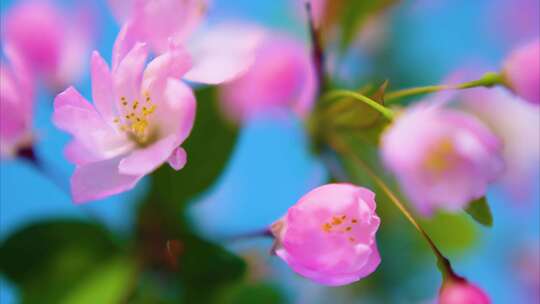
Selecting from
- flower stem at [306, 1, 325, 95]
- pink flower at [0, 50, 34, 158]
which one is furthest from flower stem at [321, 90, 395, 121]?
pink flower at [0, 50, 34, 158]

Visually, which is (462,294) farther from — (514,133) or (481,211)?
(514,133)

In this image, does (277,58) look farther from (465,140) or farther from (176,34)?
(465,140)

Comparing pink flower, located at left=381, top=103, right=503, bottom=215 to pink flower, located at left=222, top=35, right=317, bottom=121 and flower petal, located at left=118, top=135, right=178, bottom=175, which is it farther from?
pink flower, located at left=222, top=35, right=317, bottom=121

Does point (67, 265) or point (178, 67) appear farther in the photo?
point (67, 265)

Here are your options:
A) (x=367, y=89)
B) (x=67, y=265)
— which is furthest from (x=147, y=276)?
(x=367, y=89)

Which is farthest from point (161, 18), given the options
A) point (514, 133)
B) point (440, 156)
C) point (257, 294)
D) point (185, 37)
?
point (514, 133)

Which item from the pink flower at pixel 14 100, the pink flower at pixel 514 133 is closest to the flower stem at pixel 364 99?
the pink flower at pixel 14 100

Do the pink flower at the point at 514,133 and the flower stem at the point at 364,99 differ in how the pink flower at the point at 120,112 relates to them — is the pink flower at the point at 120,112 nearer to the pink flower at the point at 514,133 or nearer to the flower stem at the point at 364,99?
the flower stem at the point at 364,99
